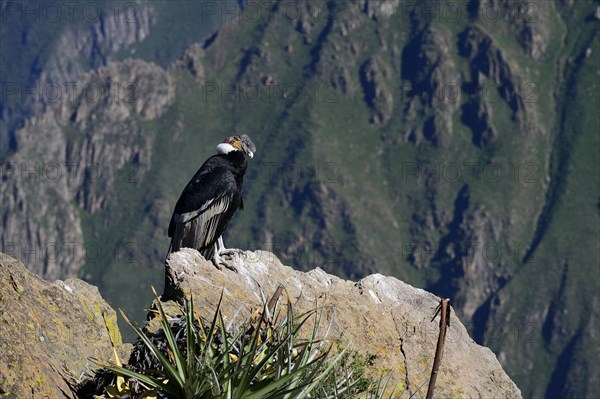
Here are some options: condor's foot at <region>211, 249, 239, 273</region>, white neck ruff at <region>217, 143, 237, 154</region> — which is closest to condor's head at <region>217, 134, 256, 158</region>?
white neck ruff at <region>217, 143, 237, 154</region>

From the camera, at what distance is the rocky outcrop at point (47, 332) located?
1150 centimetres

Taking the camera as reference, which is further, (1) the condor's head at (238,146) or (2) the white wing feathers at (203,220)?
(1) the condor's head at (238,146)

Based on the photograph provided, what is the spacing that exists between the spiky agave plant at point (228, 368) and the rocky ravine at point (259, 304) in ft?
4.46

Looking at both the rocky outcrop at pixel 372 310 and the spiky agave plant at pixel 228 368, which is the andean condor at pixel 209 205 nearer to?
the rocky outcrop at pixel 372 310

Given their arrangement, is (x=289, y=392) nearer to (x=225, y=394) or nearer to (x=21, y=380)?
(x=225, y=394)

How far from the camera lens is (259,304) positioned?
1581 centimetres

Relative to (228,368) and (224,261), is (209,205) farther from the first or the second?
(228,368)

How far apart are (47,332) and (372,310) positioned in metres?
5.13

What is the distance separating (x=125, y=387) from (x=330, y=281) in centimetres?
615

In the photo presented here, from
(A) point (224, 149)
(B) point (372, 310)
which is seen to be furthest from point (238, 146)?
(B) point (372, 310)

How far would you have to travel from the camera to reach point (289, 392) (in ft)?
35.0

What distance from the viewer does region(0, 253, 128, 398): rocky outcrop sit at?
11.5m

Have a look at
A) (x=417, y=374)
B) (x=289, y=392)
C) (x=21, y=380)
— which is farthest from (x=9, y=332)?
(x=417, y=374)

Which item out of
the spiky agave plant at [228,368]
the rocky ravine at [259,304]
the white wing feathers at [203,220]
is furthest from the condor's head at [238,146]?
the spiky agave plant at [228,368]
